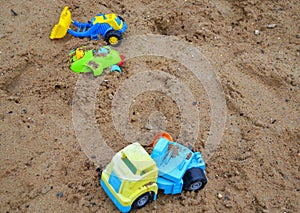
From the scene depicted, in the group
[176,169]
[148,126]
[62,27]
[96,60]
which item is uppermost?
[62,27]

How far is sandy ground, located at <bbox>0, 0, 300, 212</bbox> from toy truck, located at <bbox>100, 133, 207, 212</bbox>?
0.14 m

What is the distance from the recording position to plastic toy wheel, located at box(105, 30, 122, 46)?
296cm

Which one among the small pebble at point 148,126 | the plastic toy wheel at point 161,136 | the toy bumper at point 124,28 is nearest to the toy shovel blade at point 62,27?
the toy bumper at point 124,28

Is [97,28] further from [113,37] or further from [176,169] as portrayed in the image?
[176,169]

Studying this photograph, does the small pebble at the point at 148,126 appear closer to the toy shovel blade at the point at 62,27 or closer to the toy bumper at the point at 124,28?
the toy bumper at the point at 124,28

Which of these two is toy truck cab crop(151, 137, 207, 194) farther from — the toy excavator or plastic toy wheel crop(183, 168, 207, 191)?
the toy excavator

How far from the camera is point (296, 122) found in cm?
253

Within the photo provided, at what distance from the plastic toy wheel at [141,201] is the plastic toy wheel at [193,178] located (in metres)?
0.25

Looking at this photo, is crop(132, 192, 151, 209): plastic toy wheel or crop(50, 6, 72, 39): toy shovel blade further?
crop(50, 6, 72, 39): toy shovel blade

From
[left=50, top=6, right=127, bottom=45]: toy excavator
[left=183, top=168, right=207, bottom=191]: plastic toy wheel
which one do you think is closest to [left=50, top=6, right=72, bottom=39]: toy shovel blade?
[left=50, top=6, right=127, bottom=45]: toy excavator

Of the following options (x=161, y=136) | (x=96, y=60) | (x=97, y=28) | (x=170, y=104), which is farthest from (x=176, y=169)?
(x=97, y=28)

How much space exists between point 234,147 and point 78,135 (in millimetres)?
1119

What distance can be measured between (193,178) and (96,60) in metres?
1.31

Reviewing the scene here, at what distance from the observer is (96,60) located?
2750 millimetres
